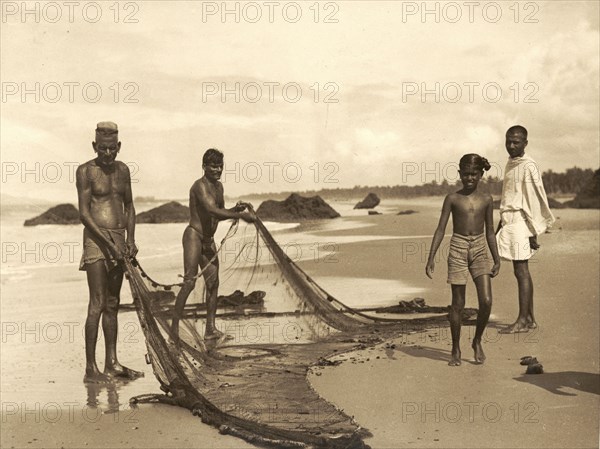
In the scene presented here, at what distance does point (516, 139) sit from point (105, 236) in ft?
14.5

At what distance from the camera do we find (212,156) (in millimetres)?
7113

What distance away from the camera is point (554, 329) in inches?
289

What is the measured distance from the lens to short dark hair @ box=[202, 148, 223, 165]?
7094 millimetres

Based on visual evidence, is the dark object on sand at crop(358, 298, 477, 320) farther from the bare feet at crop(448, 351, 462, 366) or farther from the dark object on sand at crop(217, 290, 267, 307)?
the bare feet at crop(448, 351, 462, 366)

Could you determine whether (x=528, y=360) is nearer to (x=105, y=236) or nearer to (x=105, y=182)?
(x=105, y=236)

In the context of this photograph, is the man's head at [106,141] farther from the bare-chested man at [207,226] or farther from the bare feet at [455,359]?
the bare feet at [455,359]

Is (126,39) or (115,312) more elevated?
(126,39)

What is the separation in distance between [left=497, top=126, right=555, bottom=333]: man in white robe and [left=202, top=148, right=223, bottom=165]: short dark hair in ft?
10.3

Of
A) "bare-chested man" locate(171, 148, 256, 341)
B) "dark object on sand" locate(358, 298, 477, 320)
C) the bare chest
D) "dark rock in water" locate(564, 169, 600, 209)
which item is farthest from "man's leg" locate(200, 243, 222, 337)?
"dark rock in water" locate(564, 169, 600, 209)

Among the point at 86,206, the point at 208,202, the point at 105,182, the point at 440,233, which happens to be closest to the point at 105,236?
the point at 86,206

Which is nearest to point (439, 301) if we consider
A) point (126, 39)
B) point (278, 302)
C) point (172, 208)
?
point (278, 302)

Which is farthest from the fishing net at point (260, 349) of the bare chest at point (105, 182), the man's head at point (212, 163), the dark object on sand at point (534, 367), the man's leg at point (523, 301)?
the dark object on sand at point (534, 367)

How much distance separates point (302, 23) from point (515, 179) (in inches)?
156

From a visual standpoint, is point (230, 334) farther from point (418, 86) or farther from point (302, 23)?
point (418, 86)
